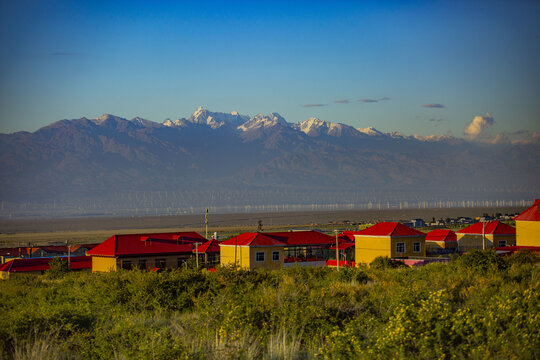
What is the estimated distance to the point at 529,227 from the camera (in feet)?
146

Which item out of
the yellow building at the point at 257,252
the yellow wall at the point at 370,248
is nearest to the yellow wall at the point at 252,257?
the yellow building at the point at 257,252

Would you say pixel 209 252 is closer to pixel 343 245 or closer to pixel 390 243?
pixel 343 245

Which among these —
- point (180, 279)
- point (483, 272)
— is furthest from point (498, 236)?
point (180, 279)

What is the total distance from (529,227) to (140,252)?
2679 centimetres

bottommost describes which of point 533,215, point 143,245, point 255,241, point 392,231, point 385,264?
point 385,264

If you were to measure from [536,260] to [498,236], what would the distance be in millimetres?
17527

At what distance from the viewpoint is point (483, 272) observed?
2581 cm

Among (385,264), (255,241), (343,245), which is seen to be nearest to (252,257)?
(255,241)

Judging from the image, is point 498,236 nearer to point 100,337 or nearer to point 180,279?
point 180,279

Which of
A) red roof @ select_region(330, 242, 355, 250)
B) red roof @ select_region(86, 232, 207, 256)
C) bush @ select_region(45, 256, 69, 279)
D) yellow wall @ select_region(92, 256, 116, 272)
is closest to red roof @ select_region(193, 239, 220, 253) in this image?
red roof @ select_region(86, 232, 207, 256)

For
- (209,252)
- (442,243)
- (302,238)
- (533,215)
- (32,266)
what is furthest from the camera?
(442,243)

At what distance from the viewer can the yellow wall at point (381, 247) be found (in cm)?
4281

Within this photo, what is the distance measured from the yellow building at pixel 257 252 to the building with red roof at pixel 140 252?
4.43 m

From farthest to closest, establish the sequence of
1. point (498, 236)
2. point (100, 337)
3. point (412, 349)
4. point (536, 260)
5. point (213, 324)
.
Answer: point (498, 236)
point (536, 260)
point (213, 324)
point (100, 337)
point (412, 349)
